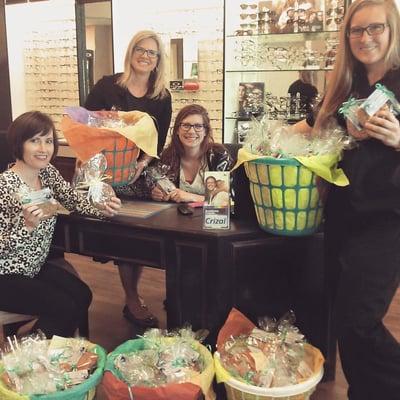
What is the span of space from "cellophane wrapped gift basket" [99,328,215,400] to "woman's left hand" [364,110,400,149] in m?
1.00

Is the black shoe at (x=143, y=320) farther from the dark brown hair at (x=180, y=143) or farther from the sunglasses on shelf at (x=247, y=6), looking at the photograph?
the sunglasses on shelf at (x=247, y=6)

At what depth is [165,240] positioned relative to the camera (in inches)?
81.3

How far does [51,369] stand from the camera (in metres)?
1.81

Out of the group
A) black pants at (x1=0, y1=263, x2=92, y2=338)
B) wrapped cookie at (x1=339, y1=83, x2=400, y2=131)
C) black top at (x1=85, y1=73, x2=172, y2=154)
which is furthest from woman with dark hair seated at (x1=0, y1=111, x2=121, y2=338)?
wrapped cookie at (x1=339, y1=83, x2=400, y2=131)

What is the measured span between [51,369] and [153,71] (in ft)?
5.63

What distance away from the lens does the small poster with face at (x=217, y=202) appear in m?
2.02

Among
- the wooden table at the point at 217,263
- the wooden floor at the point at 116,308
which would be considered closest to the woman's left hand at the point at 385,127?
the wooden table at the point at 217,263

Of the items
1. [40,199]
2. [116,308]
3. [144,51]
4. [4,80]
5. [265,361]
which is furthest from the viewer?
[4,80]

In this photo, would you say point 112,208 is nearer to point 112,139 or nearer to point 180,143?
point 112,139

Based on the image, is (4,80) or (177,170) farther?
(4,80)

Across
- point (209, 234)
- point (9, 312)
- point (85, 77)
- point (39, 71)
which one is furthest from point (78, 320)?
point (39, 71)

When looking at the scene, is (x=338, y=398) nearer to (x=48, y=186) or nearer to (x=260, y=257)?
(x=260, y=257)

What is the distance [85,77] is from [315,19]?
2178 millimetres

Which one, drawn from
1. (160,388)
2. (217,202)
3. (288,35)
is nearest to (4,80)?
(288,35)
